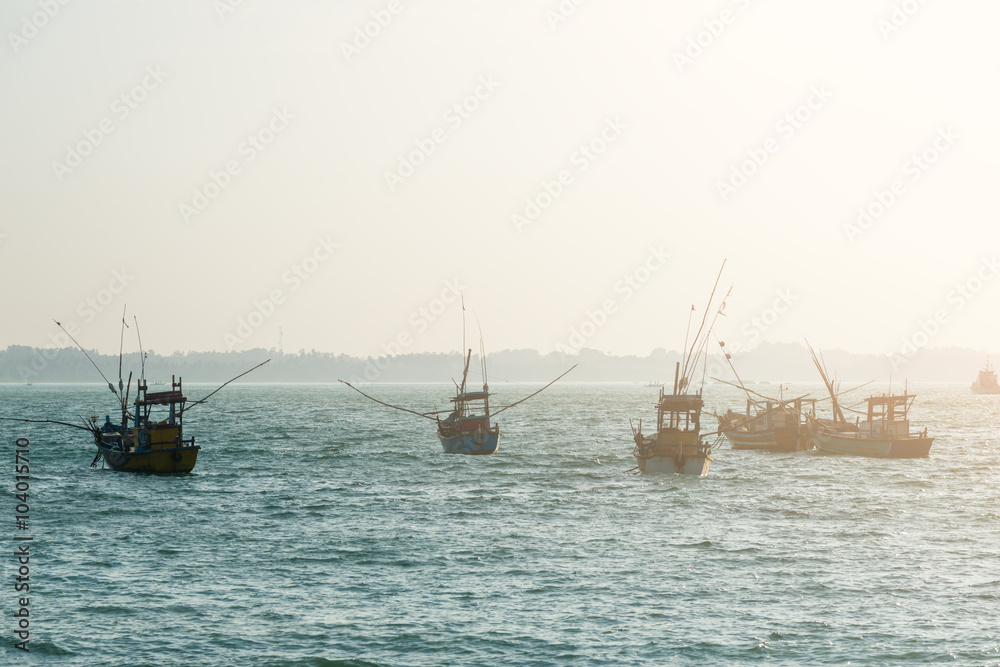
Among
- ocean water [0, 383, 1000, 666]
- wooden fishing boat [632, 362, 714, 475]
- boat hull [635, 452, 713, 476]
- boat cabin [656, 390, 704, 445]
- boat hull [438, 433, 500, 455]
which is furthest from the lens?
boat hull [438, 433, 500, 455]

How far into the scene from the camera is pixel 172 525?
37.9 m

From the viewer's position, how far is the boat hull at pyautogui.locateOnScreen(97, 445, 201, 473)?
175 ft

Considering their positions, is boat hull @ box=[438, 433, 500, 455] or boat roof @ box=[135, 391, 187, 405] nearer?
boat roof @ box=[135, 391, 187, 405]

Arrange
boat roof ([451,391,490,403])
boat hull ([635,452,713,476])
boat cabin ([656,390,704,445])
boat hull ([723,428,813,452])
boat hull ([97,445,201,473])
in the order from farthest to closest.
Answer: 1. boat hull ([723,428,813,452])
2. boat roof ([451,391,490,403])
3. boat hull ([97,445,201,473])
4. boat hull ([635,452,713,476])
5. boat cabin ([656,390,704,445])

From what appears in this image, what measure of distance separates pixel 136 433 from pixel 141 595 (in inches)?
1168

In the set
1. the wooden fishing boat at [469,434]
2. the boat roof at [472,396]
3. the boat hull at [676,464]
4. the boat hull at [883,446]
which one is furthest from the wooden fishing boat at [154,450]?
the boat hull at [883,446]

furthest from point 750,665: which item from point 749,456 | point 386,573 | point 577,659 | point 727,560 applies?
point 749,456

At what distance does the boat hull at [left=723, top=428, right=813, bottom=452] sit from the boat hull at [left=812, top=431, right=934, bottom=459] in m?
6.57

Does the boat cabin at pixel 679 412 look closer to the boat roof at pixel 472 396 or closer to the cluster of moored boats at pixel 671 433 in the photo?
the cluster of moored boats at pixel 671 433

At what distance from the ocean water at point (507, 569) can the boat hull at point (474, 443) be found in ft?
36.6

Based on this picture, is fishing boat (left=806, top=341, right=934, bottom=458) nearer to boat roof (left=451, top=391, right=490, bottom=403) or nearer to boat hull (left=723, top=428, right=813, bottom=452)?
Answer: boat hull (left=723, top=428, right=813, bottom=452)

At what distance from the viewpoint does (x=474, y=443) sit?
68.7 m

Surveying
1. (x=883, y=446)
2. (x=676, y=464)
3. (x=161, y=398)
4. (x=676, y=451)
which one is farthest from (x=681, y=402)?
(x=161, y=398)

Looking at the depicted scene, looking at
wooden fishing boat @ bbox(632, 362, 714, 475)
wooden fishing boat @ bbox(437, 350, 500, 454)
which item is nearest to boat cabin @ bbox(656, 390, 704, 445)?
wooden fishing boat @ bbox(632, 362, 714, 475)
